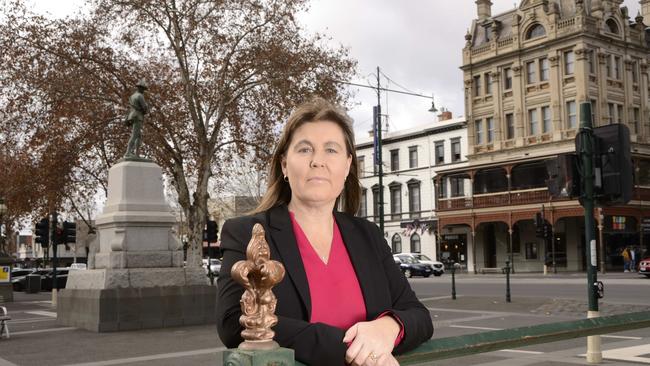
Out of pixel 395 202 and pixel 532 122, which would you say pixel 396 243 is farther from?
pixel 532 122

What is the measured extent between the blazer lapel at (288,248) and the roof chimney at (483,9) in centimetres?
5195

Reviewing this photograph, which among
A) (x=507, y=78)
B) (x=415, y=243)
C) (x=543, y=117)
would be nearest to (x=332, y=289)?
(x=543, y=117)

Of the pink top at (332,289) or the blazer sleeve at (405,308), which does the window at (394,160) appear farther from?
the pink top at (332,289)

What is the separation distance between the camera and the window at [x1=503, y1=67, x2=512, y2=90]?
4728 cm

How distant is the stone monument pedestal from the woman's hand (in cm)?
1453

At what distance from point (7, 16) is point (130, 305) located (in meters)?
14.4

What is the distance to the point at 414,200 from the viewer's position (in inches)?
2201

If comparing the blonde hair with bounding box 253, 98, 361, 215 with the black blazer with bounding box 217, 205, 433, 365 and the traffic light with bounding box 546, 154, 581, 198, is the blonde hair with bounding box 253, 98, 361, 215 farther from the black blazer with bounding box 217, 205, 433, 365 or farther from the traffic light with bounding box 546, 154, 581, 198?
the traffic light with bounding box 546, 154, 581, 198

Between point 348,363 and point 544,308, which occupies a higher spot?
point 348,363

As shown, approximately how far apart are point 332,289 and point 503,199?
4353cm

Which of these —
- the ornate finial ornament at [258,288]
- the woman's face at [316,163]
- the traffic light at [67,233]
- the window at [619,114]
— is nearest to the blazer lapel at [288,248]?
the woman's face at [316,163]

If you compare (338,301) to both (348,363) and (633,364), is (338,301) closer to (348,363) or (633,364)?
(348,363)

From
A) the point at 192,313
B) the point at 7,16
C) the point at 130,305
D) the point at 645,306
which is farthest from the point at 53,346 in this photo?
the point at 7,16

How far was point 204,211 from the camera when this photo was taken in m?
27.9
